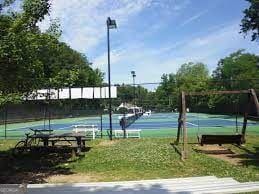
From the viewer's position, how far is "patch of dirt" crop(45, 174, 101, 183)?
43.8 feet

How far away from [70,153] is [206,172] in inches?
288

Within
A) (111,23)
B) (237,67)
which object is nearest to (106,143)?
(111,23)

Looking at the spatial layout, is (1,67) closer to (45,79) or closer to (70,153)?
(45,79)

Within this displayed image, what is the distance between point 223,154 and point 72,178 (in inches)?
273

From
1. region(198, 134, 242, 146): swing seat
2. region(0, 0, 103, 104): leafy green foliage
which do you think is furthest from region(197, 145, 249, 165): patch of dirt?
region(0, 0, 103, 104): leafy green foliage

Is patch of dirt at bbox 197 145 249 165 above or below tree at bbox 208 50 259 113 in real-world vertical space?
below

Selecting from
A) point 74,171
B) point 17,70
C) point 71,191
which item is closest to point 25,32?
point 17,70

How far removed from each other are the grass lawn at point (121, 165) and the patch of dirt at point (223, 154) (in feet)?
0.33

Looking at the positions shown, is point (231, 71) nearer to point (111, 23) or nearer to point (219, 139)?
point (111, 23)

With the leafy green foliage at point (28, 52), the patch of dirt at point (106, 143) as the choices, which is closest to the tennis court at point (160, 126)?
the patch of dirt at point (106, 143)

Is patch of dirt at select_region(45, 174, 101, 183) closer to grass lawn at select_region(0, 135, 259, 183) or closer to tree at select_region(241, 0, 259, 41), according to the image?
grass lawn at select_region(0, 135, 259, 183)

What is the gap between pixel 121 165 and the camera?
15.7m

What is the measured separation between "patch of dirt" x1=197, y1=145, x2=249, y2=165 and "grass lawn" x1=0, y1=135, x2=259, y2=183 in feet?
0.33

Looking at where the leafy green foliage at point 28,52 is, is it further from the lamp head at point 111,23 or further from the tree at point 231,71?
the tree at point 231,71
